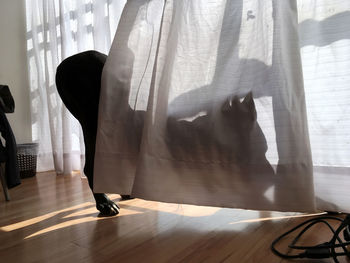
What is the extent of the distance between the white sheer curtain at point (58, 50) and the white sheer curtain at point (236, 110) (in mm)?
1022

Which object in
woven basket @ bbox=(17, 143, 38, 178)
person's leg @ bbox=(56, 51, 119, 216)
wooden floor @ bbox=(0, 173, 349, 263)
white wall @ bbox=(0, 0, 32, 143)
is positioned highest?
white wall @ bbox=(0, 0, 32, 143)

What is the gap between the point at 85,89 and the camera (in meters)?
0.96

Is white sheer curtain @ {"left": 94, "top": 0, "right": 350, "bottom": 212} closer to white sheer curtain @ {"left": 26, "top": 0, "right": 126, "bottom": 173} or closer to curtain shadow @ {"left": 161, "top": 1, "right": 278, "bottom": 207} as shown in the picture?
curtain shadow @ {"left": 161, "top": 1, "right": 278, "bottom": 207}

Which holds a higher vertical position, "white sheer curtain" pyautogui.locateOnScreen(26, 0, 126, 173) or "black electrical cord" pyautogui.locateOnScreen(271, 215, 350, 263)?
"white sheer curtain" pyautogui.locateOnScreen(26, 0, 126, 173)

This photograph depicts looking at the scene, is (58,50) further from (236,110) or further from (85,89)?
(236,110)

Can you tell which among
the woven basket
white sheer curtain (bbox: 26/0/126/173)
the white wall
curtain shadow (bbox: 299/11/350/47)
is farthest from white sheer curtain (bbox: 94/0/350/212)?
the white wall

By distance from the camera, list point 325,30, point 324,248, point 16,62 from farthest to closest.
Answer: point 16,62 → point 325,30 → point 324,248

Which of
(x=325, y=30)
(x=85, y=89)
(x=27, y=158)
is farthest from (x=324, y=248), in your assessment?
(x=27, y=158)

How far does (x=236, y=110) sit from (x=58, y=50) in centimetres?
179

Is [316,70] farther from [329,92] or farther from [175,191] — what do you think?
[175,191]

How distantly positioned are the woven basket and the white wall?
238mm

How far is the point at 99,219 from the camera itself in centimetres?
95

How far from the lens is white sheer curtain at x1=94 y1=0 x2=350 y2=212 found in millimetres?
714

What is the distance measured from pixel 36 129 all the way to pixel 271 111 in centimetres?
211
